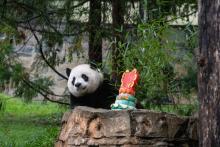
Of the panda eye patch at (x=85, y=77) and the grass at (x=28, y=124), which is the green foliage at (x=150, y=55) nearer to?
the panda eye patch at (x=85, y=77)

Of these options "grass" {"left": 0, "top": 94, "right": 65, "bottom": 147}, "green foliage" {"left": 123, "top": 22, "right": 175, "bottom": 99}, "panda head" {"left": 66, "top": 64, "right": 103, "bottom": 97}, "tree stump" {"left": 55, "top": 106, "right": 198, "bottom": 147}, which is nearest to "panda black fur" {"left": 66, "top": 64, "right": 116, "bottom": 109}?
"panda head" {"left": 66, "top": 64, "right": 103, "bottom": 97}

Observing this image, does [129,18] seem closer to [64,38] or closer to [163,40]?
[64,38]

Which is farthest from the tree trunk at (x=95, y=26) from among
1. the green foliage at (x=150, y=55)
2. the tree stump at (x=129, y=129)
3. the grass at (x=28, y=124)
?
the tree stump at (x=129, y=129)

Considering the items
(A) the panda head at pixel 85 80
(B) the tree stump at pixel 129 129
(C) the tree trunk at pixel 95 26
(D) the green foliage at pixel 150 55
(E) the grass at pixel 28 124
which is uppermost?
(C) the tree trunk at pixel 95 26

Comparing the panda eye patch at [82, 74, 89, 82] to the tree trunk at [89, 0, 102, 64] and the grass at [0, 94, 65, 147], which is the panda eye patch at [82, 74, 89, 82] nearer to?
the grass at [0, 94, 65, 147]

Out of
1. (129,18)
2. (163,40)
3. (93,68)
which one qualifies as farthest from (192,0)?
(163,40)

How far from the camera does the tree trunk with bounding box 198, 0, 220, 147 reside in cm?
387

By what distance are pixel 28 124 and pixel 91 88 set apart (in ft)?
13.3

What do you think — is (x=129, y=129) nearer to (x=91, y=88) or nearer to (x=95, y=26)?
(x=91, y=88)

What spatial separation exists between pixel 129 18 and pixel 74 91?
163 centimetres

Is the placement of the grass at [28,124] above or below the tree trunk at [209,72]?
below

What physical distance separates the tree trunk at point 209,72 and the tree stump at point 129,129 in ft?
1.55

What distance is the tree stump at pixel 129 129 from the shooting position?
436 centimetres

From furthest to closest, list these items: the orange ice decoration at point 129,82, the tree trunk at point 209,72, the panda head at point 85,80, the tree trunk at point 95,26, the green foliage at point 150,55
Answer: the tree trunk at point 95,26 → the panda head at point 85,80 → the green foliage at point 150,55 → the orange ice decoration at point 129,82 → the tree trunk at point 209,72
